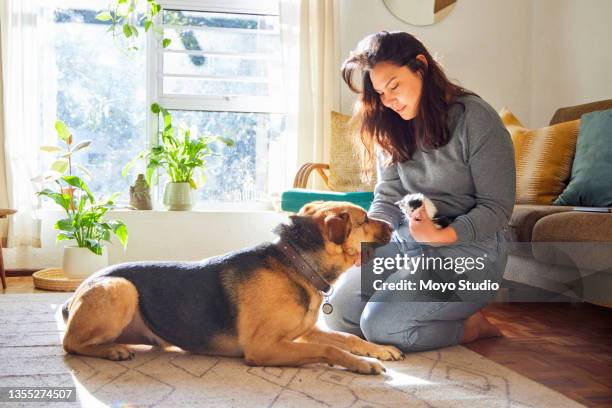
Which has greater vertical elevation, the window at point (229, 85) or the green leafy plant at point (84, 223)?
the window at point (229, 85)

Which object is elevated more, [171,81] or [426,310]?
[171,81]

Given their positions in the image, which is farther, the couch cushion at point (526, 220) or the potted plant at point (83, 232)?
the potted plant at point (83, 232)

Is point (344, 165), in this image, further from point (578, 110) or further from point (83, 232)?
point (83, 232)

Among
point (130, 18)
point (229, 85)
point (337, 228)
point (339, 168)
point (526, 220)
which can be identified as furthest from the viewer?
point (229, 85)

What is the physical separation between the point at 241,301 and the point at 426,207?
2.11 feet

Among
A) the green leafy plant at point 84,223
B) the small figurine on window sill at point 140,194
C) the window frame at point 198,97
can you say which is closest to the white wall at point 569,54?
the window frame at point 198,97

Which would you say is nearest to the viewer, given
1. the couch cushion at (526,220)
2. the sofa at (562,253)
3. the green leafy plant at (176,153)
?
the sofa at (562,253)

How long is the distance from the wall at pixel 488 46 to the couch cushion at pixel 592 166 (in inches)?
66.2

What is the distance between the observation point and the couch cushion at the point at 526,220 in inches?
105

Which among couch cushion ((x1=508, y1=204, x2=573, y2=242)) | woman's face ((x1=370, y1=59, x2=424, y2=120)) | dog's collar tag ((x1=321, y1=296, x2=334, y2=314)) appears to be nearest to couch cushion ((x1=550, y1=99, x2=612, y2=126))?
couch cushion ((x1=508, y1=204, x2=573, y2=242))

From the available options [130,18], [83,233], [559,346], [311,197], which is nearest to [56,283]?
[83,233]

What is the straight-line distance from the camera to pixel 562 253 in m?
2.44

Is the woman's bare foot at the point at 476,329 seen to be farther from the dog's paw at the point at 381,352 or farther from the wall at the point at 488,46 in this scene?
the wall at the point at 488,46

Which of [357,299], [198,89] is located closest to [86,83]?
[198,89]
